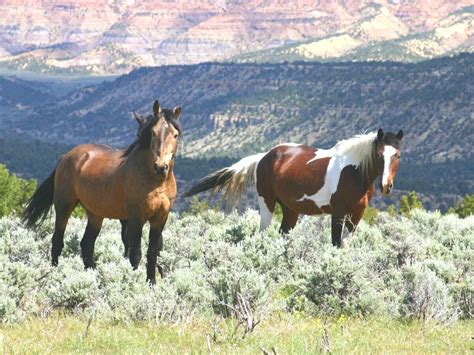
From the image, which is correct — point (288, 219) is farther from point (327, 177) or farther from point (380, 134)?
point (380, 134)

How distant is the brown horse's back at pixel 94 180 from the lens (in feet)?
42.7

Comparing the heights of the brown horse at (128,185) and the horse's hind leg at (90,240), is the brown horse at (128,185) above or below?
above

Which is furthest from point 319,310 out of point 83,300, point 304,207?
point 304,207

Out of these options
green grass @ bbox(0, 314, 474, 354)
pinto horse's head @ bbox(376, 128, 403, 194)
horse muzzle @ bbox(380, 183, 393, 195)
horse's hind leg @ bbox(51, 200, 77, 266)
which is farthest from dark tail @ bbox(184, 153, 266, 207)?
green grass @ bbox(0, 314, 474, 354)

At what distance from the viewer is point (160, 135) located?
11.6m

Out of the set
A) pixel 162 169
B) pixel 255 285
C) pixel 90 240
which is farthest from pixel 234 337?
pixel 90 240

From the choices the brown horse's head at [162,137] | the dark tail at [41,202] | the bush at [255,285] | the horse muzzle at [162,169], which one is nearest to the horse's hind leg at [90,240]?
the bush at [255,285]

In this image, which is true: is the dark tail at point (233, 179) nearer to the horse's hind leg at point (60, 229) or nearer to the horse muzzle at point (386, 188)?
the horse muzzle at point (386, 188)

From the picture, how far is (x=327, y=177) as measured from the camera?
15727 millimetres

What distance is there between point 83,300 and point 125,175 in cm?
223

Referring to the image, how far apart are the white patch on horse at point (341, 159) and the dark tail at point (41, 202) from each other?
464 cm

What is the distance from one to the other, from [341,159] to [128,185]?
4748 millimetres

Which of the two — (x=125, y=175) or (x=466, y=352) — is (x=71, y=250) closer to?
(x=125, y=175)

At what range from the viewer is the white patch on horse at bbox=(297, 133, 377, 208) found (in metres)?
15.4
